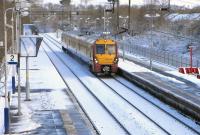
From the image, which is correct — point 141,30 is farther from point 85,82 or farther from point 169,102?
point 169,102

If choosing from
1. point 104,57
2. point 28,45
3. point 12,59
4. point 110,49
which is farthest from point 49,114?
point 110,49

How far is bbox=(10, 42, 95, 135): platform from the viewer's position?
18922 millimetres

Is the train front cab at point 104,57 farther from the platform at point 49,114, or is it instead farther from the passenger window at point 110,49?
the platform at point 49,114

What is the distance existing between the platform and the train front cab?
21.1 ft

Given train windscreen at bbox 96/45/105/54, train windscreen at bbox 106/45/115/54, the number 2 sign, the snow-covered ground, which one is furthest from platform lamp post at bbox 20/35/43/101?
the snow-covered ground

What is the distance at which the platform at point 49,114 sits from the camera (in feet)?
62.1

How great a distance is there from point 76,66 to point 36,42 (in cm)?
2585

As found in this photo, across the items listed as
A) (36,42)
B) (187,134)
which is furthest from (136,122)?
(36,42)

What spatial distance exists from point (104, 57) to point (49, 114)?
17438 mm

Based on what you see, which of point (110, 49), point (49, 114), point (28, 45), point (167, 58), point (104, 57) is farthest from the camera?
point (167, 58)

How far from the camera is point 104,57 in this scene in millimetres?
39188

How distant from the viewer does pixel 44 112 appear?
74.5 feet

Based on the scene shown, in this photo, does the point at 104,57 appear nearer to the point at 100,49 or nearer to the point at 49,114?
the point at 100,49

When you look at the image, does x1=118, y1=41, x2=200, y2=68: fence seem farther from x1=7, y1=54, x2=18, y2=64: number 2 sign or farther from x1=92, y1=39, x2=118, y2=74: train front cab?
x1=7, y1=54, x2=18, y2=64: number 2 sign
